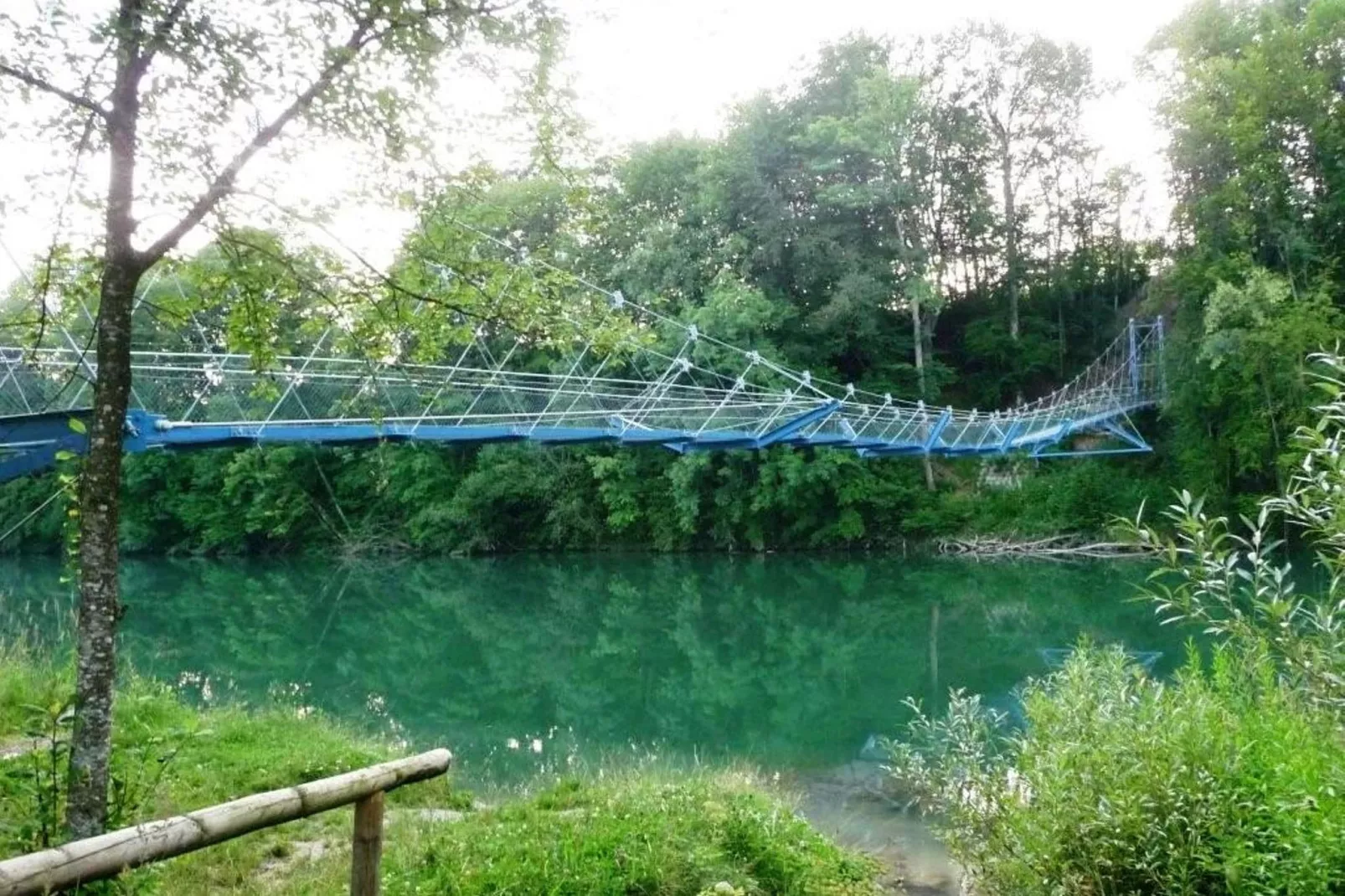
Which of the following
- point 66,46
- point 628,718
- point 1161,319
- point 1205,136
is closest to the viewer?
point 66,46

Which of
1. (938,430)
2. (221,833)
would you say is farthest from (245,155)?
→ (938,430)

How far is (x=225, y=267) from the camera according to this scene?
247 cm

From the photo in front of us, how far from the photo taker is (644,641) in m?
10.6

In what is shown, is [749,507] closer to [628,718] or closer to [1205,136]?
[1205,136]

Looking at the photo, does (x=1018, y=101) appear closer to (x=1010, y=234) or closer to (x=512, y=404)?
(x=1010, y=234)

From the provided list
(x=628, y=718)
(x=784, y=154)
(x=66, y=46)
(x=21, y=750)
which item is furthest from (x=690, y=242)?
(x=66, y=46)

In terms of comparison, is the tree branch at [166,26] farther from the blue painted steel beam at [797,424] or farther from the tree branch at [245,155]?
the blue painted steel beam at [797,424]

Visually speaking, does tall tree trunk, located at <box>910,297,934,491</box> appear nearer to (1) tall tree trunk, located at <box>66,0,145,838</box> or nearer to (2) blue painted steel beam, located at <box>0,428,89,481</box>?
(2) blue painted steel beam, located at <box>0,428,89,481</box>

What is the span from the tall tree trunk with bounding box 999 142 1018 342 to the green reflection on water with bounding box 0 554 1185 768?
21.3 ft

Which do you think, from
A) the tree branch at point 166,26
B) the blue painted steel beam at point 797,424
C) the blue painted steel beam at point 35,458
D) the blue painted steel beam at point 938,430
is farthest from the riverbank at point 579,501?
the tree branch at point 166,26

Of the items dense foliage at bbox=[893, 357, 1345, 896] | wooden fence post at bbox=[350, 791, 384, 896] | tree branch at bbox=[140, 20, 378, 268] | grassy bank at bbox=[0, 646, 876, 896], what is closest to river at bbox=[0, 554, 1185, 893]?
grassy bank at bbox=[0, 646, 876, 896]

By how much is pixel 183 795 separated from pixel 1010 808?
2694 mm

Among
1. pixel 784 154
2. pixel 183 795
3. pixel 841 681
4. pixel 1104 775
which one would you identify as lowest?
pixel 841 681

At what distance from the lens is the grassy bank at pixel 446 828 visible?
2559mm
